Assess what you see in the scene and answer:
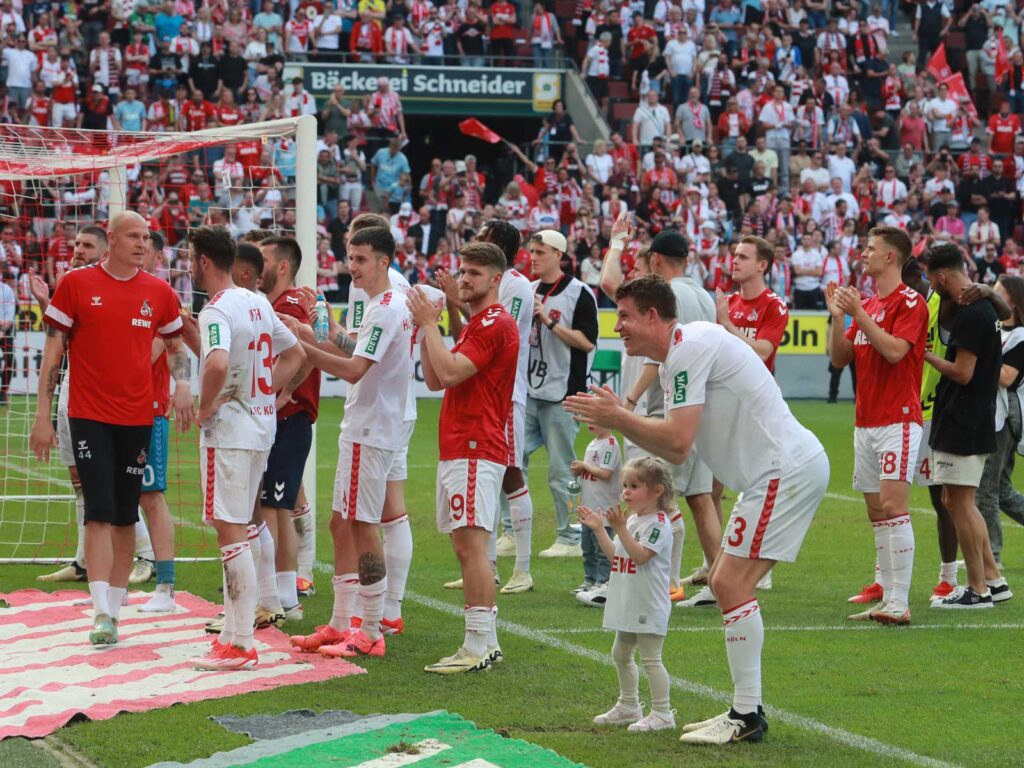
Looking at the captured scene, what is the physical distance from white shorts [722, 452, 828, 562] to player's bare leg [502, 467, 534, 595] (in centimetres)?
344

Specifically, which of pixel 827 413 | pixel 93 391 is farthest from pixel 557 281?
pixel 827 413

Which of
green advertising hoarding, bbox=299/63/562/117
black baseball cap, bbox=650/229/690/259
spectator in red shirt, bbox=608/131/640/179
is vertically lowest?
black baseball cap, bbox=650/229/690/259

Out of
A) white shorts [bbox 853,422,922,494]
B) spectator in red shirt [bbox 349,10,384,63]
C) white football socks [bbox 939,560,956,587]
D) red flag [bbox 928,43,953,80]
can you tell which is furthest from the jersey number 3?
red flag [bbox 928,43,953,80]

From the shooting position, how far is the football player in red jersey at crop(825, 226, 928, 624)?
834cm

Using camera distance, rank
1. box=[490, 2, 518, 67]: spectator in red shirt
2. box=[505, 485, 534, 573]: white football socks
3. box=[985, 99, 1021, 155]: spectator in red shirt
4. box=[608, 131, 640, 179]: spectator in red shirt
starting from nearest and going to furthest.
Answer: box=[505, 485, 534, 573]: white football socks < box=[608, 131, 640, 179]: spectator in red shirt < box=[985, 99, 1021, 155]: spectator in red shirt < box=[490, 2, 518, 67]: spectator in red shirt

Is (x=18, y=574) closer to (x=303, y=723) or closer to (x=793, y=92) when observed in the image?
(x=303, y=723)

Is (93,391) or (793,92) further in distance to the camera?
(793,92)

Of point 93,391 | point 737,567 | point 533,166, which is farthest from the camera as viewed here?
point 533,166

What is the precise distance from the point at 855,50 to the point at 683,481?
1086 inches

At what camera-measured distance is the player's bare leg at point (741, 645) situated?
586 centimetres

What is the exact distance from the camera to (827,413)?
22625 millimetres

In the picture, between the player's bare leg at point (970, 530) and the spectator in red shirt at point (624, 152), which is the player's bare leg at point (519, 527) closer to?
the player's bare leg at point (970, 530)

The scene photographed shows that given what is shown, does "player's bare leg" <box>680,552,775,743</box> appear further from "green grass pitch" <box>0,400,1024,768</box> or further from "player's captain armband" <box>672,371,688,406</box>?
"player's captain armband" <box>672,371,688,406</box>

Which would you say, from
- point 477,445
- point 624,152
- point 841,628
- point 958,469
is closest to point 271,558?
point 477,445
